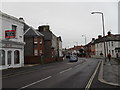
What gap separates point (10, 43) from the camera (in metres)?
27.1

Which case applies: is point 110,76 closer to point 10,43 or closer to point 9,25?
point 10,43

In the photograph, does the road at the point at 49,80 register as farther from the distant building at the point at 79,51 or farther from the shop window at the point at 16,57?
the distant building at the point at 79,51

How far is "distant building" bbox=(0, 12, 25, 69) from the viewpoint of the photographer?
25467mm

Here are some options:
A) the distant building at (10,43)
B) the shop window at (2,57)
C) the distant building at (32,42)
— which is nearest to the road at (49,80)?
the shop window at (2,57)

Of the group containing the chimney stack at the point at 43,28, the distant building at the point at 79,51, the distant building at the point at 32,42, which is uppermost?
the chimney stack at the point at 43,28

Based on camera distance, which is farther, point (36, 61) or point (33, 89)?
point (36, 61)

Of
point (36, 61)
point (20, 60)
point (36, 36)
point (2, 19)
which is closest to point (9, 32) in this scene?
point (2, 19)

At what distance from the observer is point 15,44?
28.7 metres

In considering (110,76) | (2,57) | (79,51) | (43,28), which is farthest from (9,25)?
(79,51)

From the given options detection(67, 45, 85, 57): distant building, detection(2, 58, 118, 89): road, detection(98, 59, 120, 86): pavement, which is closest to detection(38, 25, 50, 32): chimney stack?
detection(67, 45, 85, 57): distant building

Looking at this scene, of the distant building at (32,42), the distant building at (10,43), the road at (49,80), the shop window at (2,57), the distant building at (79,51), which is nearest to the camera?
the road at (49,80)

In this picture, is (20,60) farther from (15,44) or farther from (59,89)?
(59,89)

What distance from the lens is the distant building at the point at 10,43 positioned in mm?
25467

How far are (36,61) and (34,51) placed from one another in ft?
30.4
